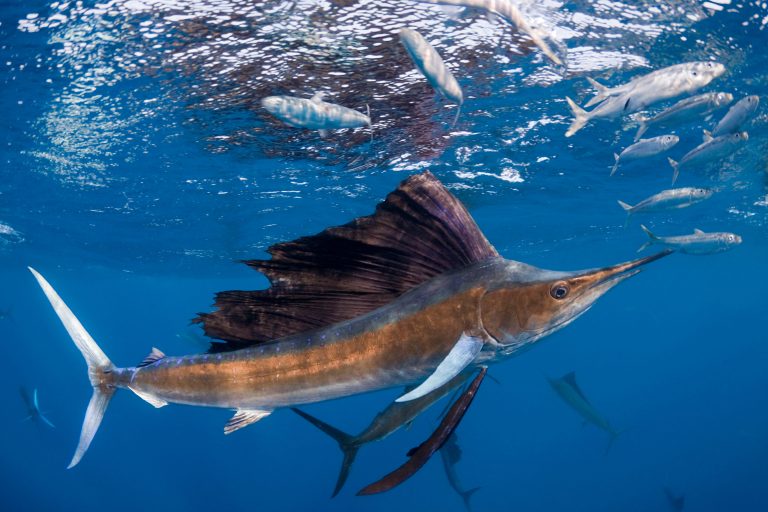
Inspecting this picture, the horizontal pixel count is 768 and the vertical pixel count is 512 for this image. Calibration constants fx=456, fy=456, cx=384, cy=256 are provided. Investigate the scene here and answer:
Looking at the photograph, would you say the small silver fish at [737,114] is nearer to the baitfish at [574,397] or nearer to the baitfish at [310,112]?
the baitfish at [310,112]

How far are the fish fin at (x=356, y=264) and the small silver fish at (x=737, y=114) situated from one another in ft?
14.3

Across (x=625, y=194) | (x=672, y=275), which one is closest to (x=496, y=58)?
(x=625, y=194)

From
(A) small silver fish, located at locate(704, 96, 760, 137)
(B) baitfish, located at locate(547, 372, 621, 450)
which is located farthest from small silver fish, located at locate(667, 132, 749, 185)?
(B) baitfish, located at locate(547, 372, 621, 450)

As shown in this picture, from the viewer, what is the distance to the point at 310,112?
406 centimetres

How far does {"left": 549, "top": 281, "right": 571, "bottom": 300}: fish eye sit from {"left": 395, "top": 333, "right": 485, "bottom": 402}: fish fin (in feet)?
1.20

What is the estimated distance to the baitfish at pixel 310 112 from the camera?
3.84 m

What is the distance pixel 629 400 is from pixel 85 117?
76.5 m

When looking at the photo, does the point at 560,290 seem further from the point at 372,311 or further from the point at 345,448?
the point at 345,448

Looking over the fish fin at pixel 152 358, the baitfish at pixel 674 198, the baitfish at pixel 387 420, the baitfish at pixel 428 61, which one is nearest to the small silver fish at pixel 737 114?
the baitfish at pixel 674 198

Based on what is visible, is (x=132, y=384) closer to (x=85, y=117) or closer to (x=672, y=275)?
(x=85, y=117)

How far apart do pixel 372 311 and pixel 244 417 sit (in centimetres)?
91

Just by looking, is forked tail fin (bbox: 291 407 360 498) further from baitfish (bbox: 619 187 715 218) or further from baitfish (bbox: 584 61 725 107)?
baitfish (bbox: 619 187 715 218)

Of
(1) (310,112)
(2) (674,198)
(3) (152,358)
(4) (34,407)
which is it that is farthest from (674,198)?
(4) (34,407)

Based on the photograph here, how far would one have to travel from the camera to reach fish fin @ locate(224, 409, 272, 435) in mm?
2389
